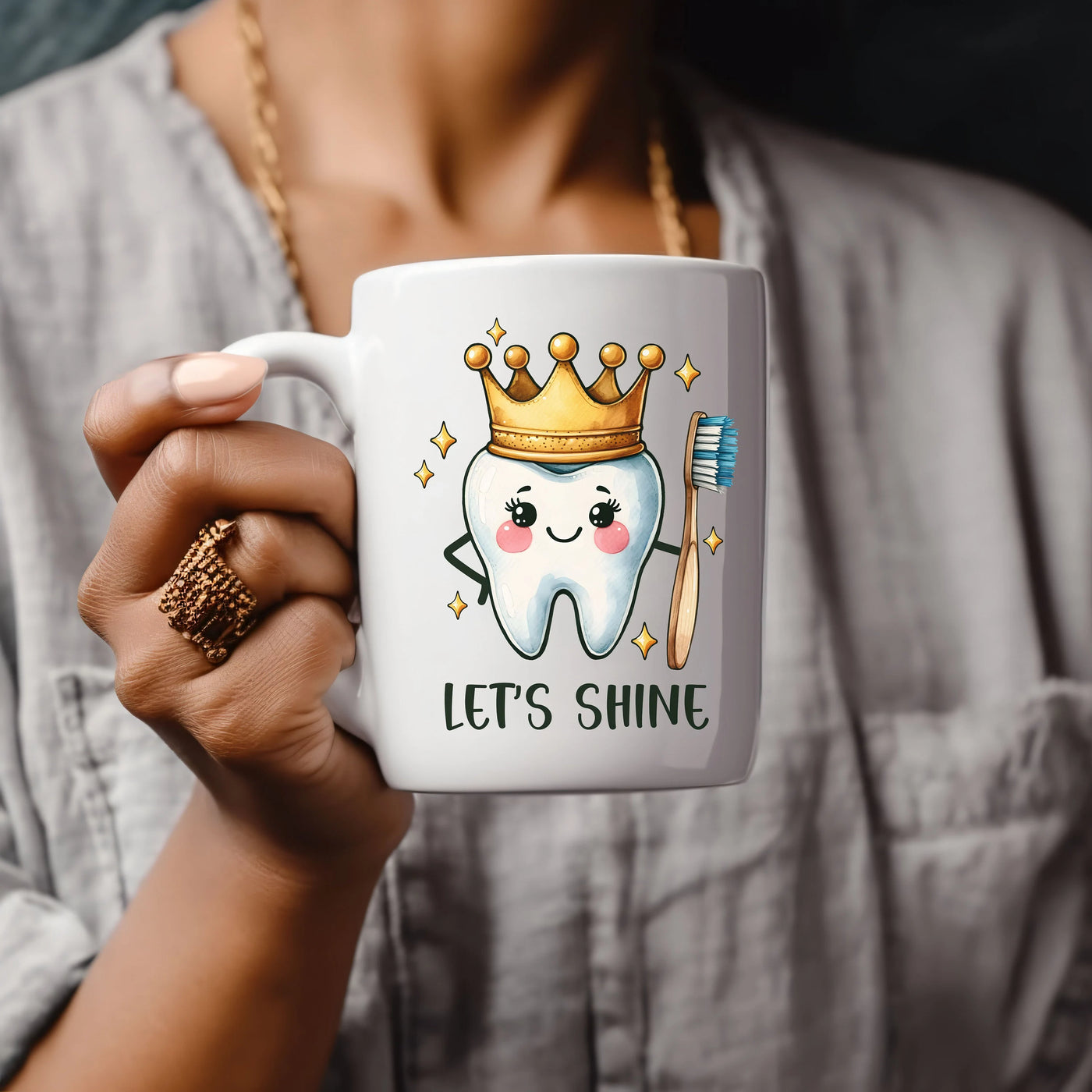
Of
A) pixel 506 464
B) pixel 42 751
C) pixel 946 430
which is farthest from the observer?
pixel 946 430

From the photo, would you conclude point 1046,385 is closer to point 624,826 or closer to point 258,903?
→ point 624,826

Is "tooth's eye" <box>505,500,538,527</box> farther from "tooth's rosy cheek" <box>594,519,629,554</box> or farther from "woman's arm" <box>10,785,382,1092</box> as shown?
"woman's arm" <box>10,785,382,1092</box>

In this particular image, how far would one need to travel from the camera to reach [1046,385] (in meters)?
1.17

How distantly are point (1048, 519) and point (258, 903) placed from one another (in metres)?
0.86

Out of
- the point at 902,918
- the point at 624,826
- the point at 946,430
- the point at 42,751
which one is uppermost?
the point at 946,430

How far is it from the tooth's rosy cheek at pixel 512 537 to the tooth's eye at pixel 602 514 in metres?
0.01

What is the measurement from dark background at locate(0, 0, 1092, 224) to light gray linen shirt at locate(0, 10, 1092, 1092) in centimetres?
14

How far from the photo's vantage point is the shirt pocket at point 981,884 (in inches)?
40.3

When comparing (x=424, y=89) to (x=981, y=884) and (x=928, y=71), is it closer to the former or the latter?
(x=928, y=71)

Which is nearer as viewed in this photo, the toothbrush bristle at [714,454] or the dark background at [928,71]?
the toothbrush bristle at [714,454]

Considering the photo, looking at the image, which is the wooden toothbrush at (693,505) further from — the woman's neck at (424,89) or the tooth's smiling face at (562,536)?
the woman's neck at (424,89)

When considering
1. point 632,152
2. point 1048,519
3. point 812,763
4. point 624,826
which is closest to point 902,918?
point 812,763

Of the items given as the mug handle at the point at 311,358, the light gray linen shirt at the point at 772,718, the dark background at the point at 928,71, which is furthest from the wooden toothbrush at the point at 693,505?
the dark background at the point at 928,71

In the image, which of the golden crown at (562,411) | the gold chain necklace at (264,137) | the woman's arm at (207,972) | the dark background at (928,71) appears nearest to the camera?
the golden crown at (562,411)
